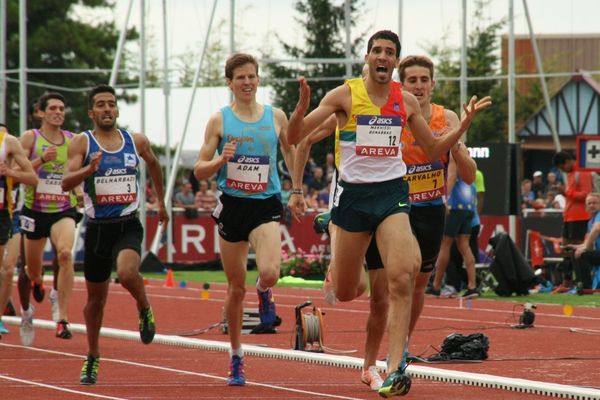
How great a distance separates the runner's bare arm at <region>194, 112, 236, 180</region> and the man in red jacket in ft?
39.9

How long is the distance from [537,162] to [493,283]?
129 ft

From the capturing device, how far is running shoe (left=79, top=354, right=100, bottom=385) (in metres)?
10.9

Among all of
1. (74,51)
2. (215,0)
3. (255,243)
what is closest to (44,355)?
(255,243)

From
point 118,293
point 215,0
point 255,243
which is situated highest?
point 215,0

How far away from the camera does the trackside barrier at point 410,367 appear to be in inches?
387

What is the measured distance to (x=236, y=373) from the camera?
10.8 metres

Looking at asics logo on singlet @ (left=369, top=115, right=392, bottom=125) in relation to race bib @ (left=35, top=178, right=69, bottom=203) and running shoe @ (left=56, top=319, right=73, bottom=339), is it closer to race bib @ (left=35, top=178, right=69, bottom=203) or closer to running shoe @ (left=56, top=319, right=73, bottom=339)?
running shoe @ (left=56, top=319, right=73, bottom=339)

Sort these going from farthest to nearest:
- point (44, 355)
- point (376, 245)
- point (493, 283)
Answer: point (493, 283) → point (44, 355) → point (376, 245)

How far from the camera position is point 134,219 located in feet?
37.6

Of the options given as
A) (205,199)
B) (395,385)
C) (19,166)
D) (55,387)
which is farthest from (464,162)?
(205,199)

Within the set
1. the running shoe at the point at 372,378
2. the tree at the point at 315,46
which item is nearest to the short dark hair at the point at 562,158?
the running shoe at the point at 372,378

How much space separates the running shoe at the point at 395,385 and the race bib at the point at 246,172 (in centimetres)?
265

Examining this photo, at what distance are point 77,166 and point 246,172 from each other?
124 centimetres

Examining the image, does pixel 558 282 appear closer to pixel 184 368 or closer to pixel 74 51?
pixel 184 368
